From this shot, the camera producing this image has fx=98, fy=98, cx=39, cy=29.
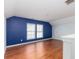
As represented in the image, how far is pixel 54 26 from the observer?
32.5ft

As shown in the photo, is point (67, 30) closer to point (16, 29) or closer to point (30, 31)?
point (30, 31)

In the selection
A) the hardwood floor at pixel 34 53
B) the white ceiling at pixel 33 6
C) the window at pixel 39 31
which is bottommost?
the hardwood floor at pixel 34 53

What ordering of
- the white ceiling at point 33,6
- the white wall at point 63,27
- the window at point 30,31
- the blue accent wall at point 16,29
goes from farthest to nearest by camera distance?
the white wall at point 63,27
the window at point 30,31
the blue accent wall at point 16,29
the white ceiling at point 33,6

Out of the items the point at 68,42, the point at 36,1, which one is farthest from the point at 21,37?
the point at 68,42

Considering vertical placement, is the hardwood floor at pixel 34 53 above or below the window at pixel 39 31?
below

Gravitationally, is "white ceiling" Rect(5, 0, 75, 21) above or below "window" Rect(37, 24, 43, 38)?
above

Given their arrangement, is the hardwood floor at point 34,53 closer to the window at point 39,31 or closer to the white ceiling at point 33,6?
the white ceiling at point 33,6

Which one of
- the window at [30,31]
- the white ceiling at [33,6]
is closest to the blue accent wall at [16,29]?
the window at [30,31]

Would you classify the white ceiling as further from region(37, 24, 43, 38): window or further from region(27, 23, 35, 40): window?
region(37, 24, 43, 38): window

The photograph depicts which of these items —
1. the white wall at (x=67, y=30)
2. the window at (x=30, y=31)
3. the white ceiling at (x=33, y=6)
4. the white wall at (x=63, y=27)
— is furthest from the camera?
the white wall at (x=63, y=27)

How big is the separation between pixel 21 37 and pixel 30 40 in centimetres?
100

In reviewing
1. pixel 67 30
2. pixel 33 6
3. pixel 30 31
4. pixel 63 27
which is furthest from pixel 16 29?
pixel 67 30

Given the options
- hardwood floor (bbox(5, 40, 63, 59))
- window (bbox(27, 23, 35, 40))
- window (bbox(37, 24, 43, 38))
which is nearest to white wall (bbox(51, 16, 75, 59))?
hardwood floor (bbox(5, 40, 63, 59))
